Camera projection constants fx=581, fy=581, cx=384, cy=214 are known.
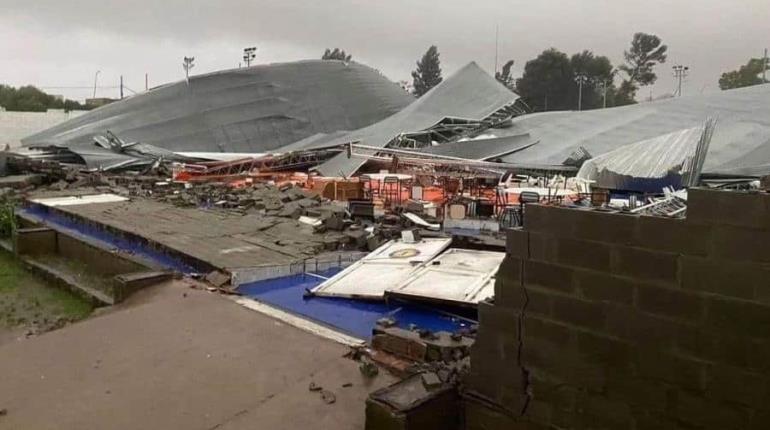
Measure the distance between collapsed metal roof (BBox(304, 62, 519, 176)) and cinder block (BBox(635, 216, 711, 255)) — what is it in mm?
24104

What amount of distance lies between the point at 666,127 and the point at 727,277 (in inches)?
951

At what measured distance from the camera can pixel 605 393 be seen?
3.33 metres

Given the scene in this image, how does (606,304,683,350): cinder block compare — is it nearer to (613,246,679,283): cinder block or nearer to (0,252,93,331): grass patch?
(613,246,679,283): cinder block

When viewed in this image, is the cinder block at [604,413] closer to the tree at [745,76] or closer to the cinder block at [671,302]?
the cinder block at [671,302]

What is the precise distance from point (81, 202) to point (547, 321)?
14167 millimetres

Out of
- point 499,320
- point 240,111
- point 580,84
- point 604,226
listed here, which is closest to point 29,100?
point 240,111

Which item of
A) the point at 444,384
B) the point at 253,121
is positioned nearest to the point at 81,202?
the point at 444,384

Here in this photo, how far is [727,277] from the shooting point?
9.40 ft

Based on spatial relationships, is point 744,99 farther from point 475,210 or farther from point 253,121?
point 253,121

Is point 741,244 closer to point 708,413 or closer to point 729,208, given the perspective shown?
point 729,208

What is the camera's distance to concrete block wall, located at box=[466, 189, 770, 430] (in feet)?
9.26

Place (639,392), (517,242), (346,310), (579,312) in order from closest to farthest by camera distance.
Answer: (639,392) < (579,312) < (517,242) < (346,310)

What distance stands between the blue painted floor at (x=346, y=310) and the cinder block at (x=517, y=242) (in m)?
2.26

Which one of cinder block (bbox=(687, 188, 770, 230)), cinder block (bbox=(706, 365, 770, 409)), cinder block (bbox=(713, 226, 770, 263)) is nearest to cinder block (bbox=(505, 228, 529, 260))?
cinder block (bbox=(687, 188, 770, 230))
